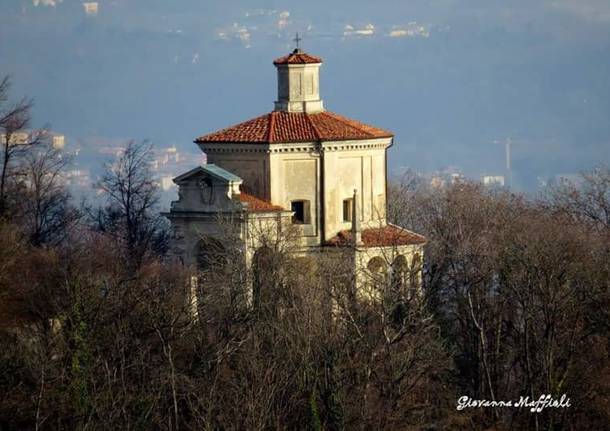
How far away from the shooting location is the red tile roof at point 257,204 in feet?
189

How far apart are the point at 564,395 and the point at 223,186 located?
11724mm

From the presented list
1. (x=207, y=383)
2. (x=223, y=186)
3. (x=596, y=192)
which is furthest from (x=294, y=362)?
(x=596, y=192)

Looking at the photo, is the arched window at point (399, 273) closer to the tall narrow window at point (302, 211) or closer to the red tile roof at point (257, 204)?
the tall narrow window at point (302, 211)

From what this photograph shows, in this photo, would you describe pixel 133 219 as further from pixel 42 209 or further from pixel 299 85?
pixel 299 85

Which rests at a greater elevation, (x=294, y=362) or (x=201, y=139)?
(x=201, y=139)

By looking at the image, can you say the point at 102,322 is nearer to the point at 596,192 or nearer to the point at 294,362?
the point at 294,362

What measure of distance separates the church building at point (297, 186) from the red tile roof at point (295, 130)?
0.03 meters

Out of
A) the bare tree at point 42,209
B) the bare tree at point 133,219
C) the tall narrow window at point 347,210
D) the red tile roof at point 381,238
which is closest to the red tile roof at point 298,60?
the tall narrow window at point 347,210

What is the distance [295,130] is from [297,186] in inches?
55.9

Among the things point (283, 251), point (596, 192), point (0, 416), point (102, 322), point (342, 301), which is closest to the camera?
point (0, 416)

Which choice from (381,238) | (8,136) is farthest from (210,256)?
(8,136)

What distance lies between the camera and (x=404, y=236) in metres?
60.0

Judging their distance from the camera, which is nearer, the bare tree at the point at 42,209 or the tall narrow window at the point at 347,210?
Answer: the tall narrow window at the point at 347,210

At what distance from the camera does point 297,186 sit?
194 ft
